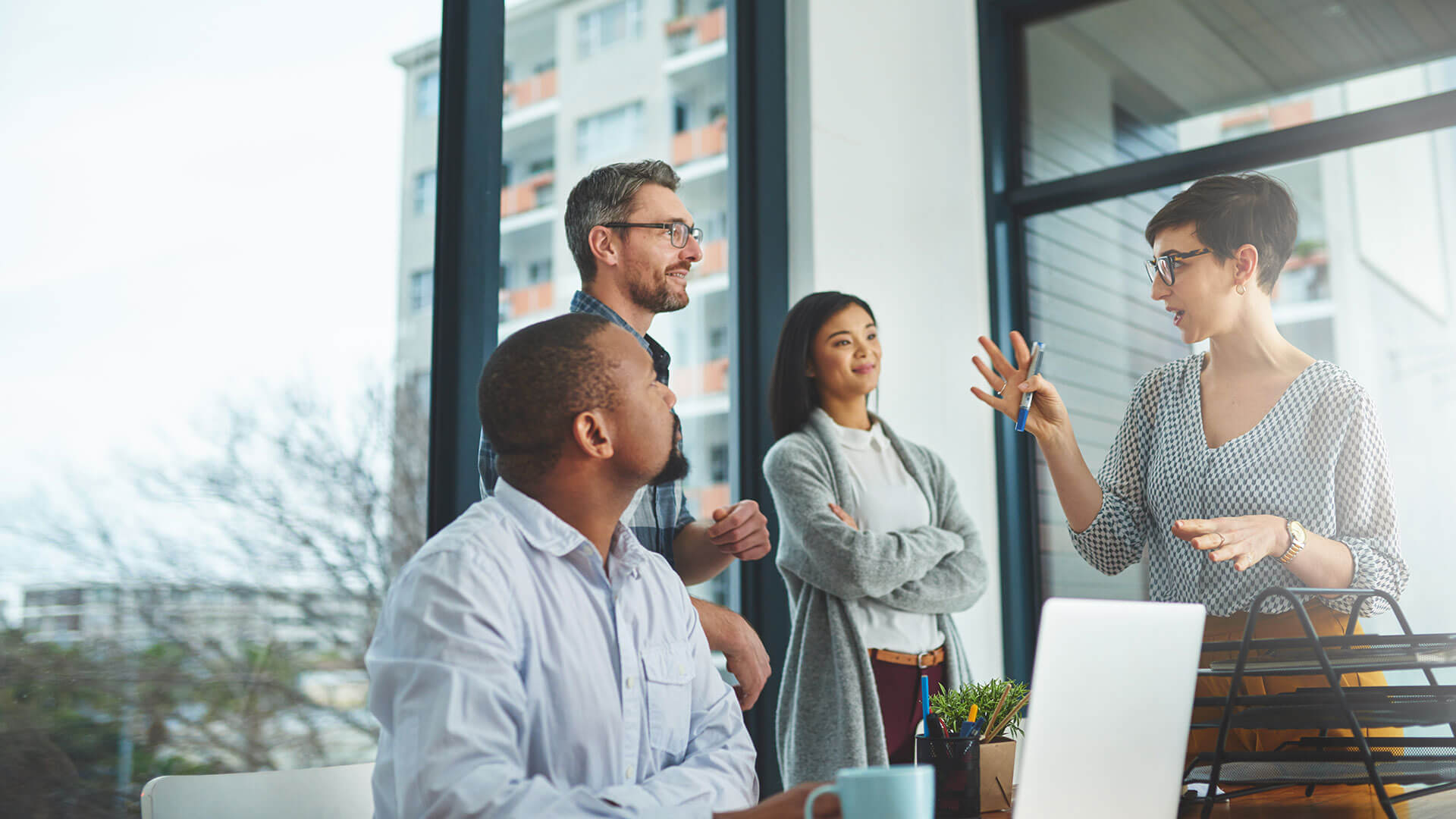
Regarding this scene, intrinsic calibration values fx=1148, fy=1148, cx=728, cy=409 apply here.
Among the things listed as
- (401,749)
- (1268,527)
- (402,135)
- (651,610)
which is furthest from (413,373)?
(1268,527)

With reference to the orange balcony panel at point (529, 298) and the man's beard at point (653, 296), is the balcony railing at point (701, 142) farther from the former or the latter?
the man's beard at point (653, 296)

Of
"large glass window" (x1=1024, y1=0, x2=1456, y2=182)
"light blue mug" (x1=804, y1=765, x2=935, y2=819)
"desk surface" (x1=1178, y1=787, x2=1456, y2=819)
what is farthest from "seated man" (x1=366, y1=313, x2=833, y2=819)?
"large glass window" (x1=1024, y1=0, x2=1456, y2=182)

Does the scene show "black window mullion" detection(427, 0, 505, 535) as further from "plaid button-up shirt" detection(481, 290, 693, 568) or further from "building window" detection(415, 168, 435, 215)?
"plaid button-up shirt" detection(481, 290, 693, 568)

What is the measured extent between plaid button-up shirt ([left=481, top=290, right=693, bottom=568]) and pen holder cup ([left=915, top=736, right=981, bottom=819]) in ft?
2.48

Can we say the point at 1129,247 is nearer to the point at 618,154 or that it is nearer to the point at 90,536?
the point at 618,154

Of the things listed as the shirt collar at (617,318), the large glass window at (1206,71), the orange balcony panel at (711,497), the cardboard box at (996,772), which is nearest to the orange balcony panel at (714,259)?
the orange balcony panel at (711,497)

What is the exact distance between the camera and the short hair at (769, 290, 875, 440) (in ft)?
8.70

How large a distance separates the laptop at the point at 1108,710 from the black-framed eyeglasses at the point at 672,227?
1.30 m

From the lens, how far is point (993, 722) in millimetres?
1312

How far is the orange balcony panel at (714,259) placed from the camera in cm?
313

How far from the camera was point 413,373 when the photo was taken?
2.30m

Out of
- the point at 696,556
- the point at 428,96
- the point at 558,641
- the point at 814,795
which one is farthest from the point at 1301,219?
the point at 814,795

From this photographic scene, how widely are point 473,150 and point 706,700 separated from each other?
1.48m

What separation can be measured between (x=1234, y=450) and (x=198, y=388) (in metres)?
1.69
